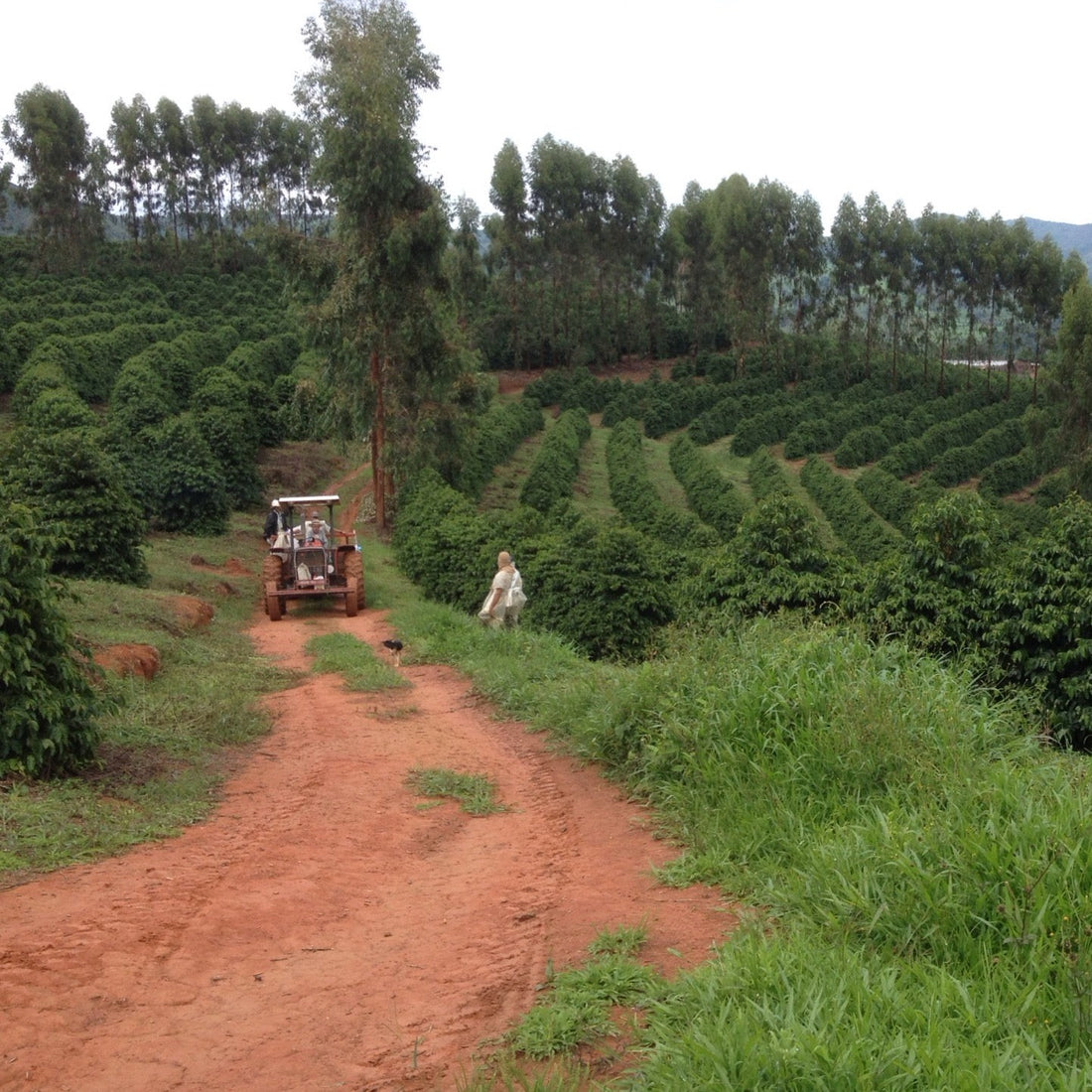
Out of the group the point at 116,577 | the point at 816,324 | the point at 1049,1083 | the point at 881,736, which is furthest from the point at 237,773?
the point at 816,324

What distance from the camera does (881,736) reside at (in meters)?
5.47

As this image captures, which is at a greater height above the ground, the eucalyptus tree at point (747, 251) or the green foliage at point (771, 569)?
the eucalyptus tree at point (747, 251)

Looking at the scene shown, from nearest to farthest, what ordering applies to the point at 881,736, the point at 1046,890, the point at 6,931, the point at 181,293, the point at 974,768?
1. the point at 1046,890
2. the point at 6,931
3. the point at 974,768
4. the point at 881,736
5. the point at 181,293

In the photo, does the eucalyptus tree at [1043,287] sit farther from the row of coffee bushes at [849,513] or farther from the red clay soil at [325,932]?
the red clay soil at [325,932]

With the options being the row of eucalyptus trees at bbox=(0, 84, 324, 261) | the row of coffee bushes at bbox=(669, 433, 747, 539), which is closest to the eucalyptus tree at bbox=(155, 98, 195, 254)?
the row of eucalyptus trees at bbox=(0, 84, 324, 261)

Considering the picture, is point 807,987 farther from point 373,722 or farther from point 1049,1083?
point 373,722

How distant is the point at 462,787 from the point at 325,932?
8.31 feet

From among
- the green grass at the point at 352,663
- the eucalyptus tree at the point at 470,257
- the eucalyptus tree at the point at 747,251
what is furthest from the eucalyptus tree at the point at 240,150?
the green grass at the point at 352,663

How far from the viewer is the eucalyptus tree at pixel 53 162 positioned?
59.0m

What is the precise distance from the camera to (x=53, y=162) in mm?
59938

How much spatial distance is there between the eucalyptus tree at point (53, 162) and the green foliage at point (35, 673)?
60647mm

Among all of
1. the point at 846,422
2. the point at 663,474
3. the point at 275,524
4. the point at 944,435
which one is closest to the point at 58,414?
the point at 275,524

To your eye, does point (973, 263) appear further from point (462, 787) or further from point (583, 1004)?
point (583, 1004)

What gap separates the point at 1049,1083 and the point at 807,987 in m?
0.74
